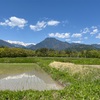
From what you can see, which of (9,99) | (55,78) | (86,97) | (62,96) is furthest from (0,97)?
(55,78)

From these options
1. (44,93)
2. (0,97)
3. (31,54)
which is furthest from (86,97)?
(31,54)

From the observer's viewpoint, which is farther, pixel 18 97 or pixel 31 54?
pixel 31 54

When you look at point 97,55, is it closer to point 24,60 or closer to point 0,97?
point 24,60

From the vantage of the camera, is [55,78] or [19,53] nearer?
[55,78]

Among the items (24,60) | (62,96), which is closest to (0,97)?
(62,96)

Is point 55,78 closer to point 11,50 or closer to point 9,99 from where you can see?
point 9,99

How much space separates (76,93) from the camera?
1169 centimetres

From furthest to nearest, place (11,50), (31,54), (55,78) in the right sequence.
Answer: (31,54), (11,50), (55,78)

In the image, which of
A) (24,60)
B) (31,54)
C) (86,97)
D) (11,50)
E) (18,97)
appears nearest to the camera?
(86,97)

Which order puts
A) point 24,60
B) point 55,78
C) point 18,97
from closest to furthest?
point 18,97 < point 55,78 < point 24,60

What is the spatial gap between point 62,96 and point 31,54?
306 feet

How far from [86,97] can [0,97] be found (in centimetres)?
436

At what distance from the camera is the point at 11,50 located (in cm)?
9319

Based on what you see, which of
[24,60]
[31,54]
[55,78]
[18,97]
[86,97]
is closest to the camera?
[86,97]
